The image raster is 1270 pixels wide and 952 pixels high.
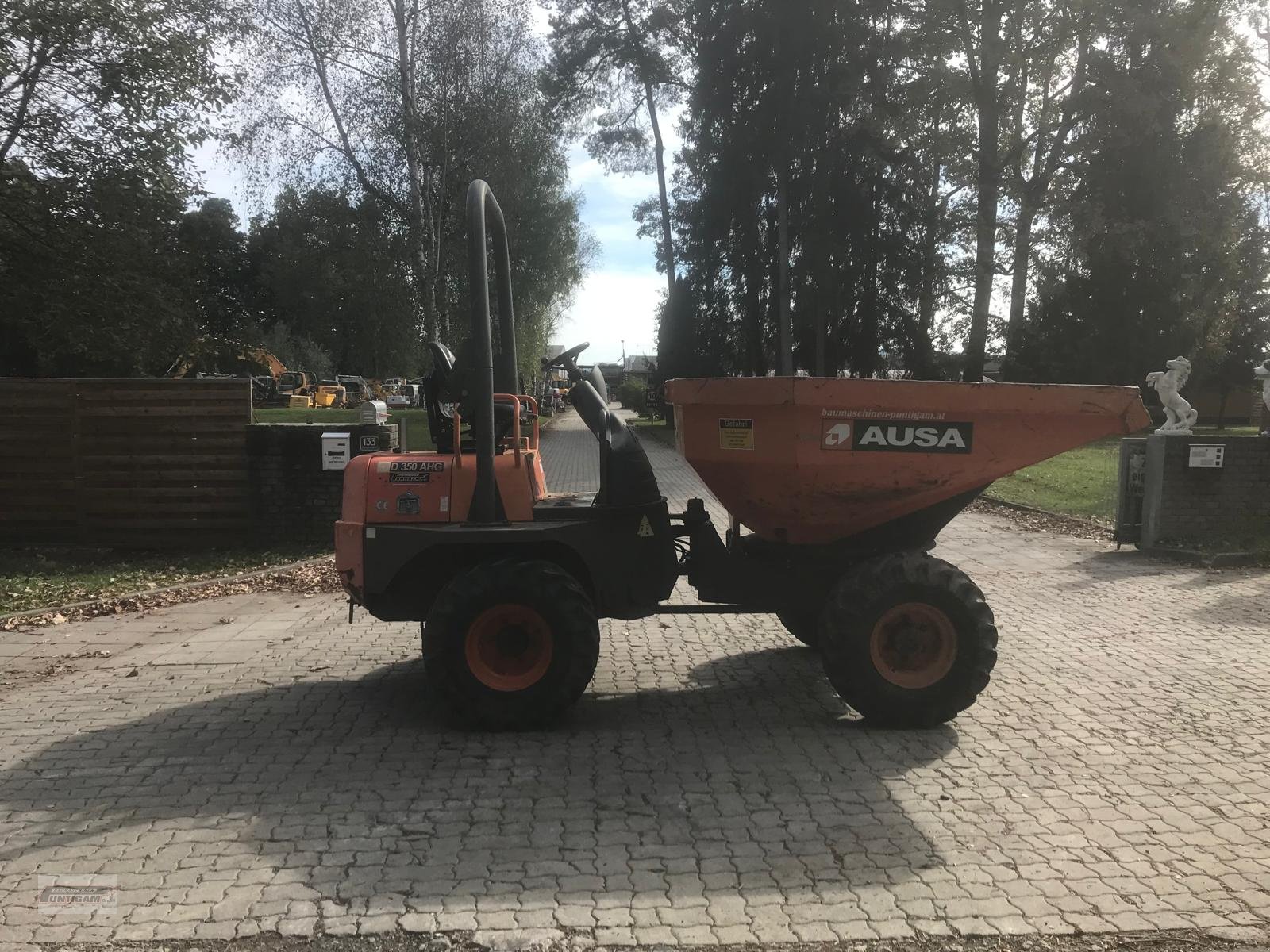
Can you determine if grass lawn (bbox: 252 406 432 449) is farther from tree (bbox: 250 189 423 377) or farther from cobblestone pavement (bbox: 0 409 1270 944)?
cobblestone pavement (bbox: 0 409 1270 944)

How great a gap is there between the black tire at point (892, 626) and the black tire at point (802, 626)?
3.80 ft

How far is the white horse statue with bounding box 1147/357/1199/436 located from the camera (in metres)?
11.5

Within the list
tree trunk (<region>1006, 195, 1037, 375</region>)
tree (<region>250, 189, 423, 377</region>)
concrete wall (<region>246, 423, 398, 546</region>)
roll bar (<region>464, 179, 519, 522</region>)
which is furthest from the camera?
tree trunk (<region>1006, 195, 1037, 375</region>)

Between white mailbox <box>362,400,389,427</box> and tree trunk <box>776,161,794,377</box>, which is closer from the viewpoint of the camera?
white mailbox <box>362,400,389,427</box>

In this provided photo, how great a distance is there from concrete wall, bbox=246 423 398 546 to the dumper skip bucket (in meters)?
6.46

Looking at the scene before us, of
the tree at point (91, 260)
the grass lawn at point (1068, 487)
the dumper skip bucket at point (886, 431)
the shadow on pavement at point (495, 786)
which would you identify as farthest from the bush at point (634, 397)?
the shadow on pavement at point (495, 786)

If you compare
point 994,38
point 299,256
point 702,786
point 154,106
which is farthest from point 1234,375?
point 702,786

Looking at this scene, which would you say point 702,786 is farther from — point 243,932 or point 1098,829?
point 243,932

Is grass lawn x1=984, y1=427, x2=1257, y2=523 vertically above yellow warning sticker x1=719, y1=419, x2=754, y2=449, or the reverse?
yellow warning sticker x1=719, y1=419, x2=754, y2=449

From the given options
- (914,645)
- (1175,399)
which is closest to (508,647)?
(914,645)

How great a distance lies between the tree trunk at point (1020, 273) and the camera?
106 feet

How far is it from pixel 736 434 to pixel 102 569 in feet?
25.2

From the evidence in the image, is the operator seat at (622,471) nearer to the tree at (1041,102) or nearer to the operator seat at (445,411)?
the operator seat at (445,411)

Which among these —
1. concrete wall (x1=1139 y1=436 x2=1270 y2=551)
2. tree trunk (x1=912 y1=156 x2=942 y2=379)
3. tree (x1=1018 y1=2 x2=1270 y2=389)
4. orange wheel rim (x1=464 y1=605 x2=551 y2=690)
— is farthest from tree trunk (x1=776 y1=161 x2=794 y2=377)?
orange wheel rim (x1=464 y1=605 x2=551 y2=690)
